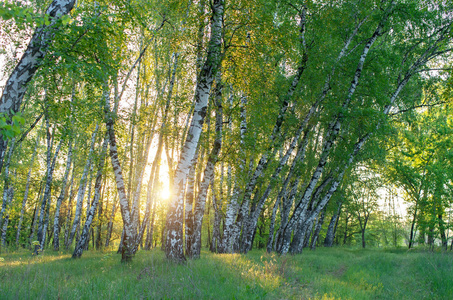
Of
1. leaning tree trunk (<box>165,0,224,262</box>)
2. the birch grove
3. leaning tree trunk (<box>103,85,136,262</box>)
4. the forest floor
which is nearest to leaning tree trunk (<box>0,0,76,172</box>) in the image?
the birch grove

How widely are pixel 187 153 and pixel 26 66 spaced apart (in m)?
4.17

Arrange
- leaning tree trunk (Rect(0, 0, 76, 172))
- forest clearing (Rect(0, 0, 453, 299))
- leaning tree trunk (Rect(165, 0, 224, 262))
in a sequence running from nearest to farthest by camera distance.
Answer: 1. leaning tree trunk (Rect(0, 0, 76, 172))
2. forest clearing (Rect(0, 0, 453, 299))
3. leaning tree trunk (Rect(165, 0, 224, 262))

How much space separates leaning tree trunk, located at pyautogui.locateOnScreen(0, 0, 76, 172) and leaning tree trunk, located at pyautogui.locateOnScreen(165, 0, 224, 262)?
3903mm

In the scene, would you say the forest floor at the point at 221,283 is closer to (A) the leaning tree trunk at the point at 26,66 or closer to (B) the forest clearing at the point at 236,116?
(B) the forest clearing at the point at 236,116

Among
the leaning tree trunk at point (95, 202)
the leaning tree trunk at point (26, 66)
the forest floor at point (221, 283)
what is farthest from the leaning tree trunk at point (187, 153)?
the leaning tree trunk at point (95, 202)

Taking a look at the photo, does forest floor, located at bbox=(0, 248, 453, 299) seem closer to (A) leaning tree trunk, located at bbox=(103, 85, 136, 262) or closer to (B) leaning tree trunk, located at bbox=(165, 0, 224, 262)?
(B) leaning tree trunk, located at bbox=(165, 0, 224, 262)

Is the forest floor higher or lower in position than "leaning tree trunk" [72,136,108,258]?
lower

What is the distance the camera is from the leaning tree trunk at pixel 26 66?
526cm

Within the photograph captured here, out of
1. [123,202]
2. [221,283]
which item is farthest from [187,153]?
[123,202]

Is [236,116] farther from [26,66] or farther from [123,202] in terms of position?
[26,66]

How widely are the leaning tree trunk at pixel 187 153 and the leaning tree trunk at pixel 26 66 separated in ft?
12.8

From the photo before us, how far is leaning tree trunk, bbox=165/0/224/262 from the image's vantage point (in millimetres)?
7688

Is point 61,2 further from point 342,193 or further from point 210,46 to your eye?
point 342,193

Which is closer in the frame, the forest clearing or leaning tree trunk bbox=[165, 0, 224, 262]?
the forest clearing
